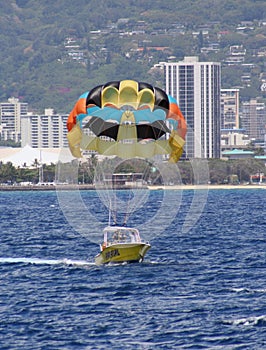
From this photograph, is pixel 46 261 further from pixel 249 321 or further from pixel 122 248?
pixel 249 321

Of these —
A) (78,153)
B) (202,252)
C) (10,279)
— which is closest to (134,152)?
(78,153)

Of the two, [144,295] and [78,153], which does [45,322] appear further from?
[78,153]

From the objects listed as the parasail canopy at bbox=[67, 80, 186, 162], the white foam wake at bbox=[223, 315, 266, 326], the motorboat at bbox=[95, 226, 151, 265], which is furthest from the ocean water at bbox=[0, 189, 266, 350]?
the parasail canopy at bbox=[67, 80, 186, 162]

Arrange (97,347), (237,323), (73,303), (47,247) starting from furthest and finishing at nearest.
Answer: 1. (47,247)
2. (73,303)
3. (237,323)
4. (97,347)

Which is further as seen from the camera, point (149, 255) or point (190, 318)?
point (149, 255)

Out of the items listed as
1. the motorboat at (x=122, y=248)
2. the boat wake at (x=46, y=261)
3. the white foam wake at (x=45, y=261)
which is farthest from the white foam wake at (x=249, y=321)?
the white foam wake at (x=45, y=261)

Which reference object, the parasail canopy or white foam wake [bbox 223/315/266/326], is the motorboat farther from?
white foam wake [bbox 223/315/266/326]

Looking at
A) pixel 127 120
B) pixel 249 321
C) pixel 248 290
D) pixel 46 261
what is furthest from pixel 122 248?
pixel 249 321
